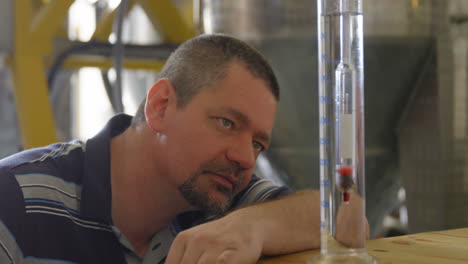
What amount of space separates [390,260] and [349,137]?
17cm

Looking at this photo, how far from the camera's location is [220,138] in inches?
44.1

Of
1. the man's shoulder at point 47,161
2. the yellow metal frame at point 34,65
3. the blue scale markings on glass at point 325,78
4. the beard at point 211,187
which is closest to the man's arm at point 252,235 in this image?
the beard at point 211,187

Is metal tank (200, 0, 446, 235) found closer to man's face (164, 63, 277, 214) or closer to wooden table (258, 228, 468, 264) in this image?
man's face (164, 63, 277, 214)

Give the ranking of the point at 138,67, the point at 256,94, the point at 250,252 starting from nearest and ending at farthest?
the point at 250,252
the point at 256,94
the point at 138,67

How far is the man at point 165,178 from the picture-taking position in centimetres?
102

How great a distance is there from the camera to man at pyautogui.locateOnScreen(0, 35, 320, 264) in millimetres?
1018

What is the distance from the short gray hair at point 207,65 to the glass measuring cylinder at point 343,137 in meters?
0.48

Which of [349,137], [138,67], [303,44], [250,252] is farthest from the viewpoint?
[138,67]

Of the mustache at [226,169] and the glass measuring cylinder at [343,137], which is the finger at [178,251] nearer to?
the glass measuring cylinder at [343,137]

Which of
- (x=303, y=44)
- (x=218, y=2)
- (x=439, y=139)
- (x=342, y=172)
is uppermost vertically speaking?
(x=218, y=2)

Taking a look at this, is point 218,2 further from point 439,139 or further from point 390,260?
point 390,260

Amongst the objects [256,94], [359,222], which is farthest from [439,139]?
[359,222]

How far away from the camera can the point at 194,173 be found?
1.17 m

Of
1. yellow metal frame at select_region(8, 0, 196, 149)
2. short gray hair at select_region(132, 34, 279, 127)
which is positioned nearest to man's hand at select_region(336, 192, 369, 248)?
short gray hair at select_region(132, 34, 279, 127)
